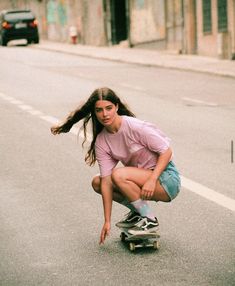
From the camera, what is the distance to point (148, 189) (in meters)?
6.98

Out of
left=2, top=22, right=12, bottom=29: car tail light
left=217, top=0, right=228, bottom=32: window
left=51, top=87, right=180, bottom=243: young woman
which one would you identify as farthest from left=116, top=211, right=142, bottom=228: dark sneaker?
left=2, top=22, right=12, bottom=29: car tail light

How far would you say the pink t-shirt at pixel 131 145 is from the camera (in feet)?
23.0

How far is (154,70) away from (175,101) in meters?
10.9

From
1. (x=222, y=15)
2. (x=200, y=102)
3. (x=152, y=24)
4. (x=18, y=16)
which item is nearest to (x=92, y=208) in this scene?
(x=200, y=102)

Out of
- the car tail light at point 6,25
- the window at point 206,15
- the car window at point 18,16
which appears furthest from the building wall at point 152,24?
the car tail light at point 6,25

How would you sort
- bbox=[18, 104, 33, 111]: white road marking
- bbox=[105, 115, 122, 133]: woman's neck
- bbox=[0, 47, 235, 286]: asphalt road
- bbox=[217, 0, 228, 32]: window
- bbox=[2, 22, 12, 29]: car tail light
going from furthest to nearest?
bbox=[2, 22, 12, 29]: car tail light
bbox=[217, 0, 228, 32]: window
bbox=[18, 104, 33, 111]: white road marking
bbox=[105, 115, 122, 133]: woman's neck
bbox=[0, 47, 235, 286]: asphalt road

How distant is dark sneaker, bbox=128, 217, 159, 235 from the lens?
7.00 m

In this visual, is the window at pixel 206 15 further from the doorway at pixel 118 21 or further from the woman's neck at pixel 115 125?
the woman's neck at pixel 115 125

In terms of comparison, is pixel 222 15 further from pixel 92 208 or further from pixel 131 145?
pixel 131 145

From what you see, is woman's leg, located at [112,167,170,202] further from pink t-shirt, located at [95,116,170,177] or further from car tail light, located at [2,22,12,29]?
car tail light, located at [2,22,12,29]

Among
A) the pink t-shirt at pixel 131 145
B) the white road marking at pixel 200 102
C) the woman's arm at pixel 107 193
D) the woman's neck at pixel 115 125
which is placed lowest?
the white road marking at pixel 200 102

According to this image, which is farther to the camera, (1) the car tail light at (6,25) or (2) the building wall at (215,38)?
(1) the car tail light at (6,25)

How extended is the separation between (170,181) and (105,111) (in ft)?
2.20

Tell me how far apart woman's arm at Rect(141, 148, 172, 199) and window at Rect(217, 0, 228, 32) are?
2848cm
